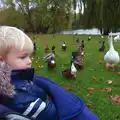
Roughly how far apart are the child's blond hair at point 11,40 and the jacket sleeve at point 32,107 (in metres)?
0.22

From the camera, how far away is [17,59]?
4.24ft

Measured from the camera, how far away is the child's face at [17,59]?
1.28 meters

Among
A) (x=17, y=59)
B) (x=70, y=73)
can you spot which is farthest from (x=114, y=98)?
(x=17, y=59)

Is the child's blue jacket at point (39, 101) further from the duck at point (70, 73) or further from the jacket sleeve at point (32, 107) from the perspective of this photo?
the duck at point (70, 73)

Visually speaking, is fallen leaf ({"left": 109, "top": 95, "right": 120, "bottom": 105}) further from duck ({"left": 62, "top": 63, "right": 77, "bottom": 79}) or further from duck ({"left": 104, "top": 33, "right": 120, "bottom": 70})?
duck ({"left": 104, "top": 33, "right": 120, "bottom": 70})

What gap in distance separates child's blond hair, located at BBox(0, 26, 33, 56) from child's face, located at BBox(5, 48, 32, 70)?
0.07 feet

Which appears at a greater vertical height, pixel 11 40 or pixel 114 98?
pixel 11 40

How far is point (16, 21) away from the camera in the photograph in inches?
936

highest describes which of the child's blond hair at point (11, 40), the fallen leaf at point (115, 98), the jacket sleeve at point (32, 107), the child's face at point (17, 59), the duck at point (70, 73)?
the child's blond hair at point (11, 40)

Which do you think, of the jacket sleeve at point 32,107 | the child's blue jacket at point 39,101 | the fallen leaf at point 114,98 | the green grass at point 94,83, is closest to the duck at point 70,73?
the green grass at point 94,83

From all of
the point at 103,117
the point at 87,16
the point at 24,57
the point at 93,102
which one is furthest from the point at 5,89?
the point at 87,16

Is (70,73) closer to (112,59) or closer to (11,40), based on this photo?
(112,59)

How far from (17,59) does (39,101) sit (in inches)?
8.5

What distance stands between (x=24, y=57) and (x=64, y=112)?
0.30 metres
